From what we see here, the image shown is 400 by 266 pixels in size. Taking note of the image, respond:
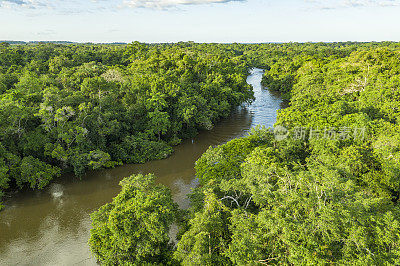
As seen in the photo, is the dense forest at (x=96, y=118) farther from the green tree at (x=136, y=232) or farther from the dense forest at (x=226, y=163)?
the green tree at (x=136, y=232)

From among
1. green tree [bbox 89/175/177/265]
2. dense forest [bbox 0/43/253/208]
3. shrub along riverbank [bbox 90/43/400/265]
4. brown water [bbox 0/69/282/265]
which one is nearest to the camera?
shrub along riverbank [bbox 90/43/400/265]

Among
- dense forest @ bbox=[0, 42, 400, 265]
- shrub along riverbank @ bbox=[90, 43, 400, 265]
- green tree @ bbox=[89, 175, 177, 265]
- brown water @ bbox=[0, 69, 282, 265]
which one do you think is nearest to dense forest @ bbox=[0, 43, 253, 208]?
dense forest @ bbox=[0, 42, 400, 265]

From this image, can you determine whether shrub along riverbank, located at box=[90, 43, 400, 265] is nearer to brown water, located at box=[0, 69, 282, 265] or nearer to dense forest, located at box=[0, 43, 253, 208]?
brown water, located at box=[0, 69, 282, 265]

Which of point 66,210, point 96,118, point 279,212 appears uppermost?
point 96,118

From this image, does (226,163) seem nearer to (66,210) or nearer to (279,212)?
(279,212)

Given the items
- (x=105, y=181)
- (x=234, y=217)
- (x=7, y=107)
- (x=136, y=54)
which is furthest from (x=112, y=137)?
(x=136, y=54)

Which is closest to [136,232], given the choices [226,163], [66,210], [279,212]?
[279,212]
